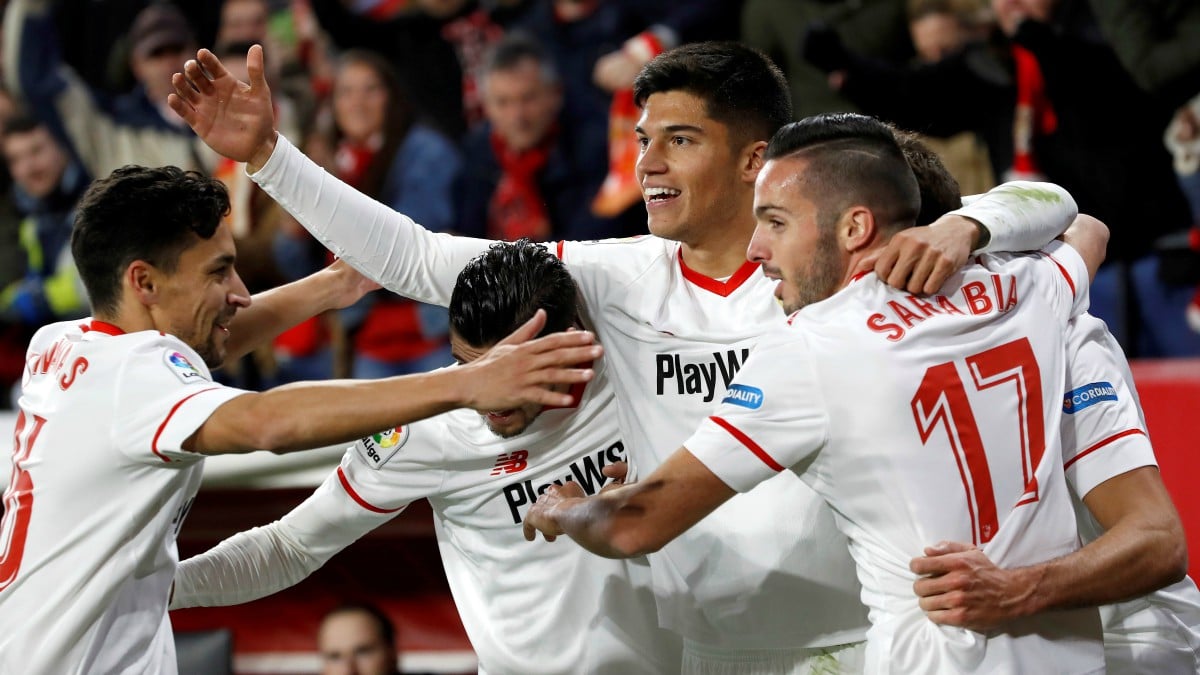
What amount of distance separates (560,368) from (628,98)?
5008 millimetres

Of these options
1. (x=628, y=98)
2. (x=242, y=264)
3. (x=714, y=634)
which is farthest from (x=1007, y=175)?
(x=242, y=264)

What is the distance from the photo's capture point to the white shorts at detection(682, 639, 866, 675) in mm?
2758

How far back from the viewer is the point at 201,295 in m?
2.70

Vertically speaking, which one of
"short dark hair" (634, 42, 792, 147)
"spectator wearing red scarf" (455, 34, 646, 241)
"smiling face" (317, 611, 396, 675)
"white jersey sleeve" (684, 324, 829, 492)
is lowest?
"smiling face" (317, 611, 396, 675)

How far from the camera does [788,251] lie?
7.82ft

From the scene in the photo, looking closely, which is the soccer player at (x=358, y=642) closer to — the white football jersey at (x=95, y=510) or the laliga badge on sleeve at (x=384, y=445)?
the laliga badge on sleeve at (x=384, y=445)

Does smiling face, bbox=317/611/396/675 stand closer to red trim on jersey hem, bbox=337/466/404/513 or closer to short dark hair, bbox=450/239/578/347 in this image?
red trim on jersey hem, bbox=337/466/404/513

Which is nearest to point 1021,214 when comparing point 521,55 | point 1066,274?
point 1066,274

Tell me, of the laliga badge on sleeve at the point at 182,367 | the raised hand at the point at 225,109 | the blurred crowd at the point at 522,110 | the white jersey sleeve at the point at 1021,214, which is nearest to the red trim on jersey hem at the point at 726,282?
the white jersey sleeve at the point at 1021,214

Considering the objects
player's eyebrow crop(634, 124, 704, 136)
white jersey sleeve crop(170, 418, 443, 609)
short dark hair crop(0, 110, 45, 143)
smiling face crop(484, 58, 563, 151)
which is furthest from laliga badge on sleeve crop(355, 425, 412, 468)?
short dark hair crop(0, 110, 45, 143)

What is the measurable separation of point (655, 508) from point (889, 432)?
422 millimetres

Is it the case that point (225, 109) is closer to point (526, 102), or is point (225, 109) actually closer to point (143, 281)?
point (143, 281)

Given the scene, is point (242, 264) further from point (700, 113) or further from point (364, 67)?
point (700, 113)

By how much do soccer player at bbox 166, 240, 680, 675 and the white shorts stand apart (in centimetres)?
11
